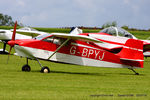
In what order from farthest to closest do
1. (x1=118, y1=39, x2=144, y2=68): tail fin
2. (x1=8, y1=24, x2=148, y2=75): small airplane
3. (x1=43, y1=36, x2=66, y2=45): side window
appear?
(x1=118, y1=39, x2=144, y2=68): tail fin → (x1=43, y1=36, x2=66, y2=45): side window → (x1=8, y1=24, x2=148, y2=75): small airplane

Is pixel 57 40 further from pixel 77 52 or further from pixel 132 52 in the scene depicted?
pixel 132 52

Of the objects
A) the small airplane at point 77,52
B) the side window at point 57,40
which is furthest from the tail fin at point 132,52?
the side window at point 57,40

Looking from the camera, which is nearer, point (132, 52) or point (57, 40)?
point (57, 40)

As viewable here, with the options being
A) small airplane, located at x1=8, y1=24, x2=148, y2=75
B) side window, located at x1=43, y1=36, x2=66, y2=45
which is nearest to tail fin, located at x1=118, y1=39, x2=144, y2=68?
small airplane, located at x1=8, y1=24, x2=148, y2=75

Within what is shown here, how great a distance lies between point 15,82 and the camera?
43.3 feet

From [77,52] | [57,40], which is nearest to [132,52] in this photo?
[77,52]

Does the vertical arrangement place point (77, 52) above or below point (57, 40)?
below

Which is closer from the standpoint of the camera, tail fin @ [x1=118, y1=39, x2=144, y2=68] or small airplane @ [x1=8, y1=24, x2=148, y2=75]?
small airplane @ [x1=8, y1=24, x2=148, y2=75]

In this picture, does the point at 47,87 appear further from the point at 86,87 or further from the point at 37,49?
the point at 37,49

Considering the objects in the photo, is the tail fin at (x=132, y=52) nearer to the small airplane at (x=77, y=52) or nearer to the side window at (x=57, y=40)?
the small airplane at (x=77, y=52)

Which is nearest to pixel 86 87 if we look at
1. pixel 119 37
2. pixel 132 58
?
pixel 132 58

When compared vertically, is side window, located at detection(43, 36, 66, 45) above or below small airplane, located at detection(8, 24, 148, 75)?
above

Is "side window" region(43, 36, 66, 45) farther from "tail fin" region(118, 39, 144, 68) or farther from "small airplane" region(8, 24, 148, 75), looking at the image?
"tail fin" region(118, 39, 144, 68)

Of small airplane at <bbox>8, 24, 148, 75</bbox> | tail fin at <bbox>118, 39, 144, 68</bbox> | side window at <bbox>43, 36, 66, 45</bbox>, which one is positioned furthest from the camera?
tail fin at <bbox>118, 39, 144, 68</bbox>
